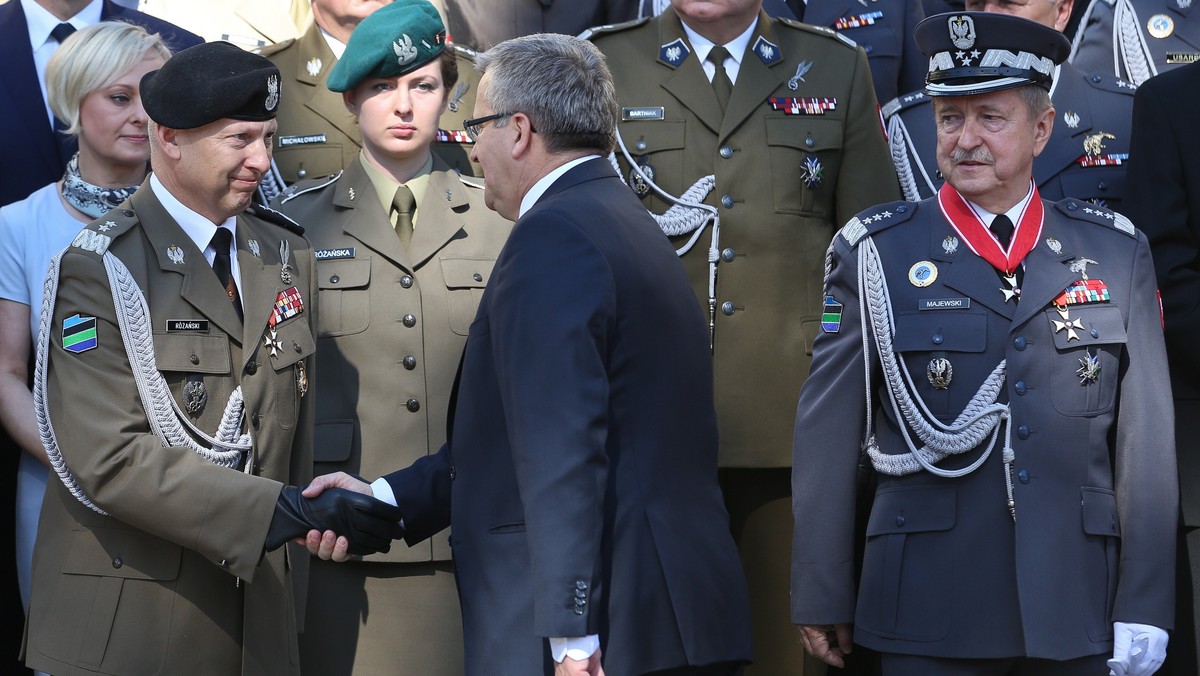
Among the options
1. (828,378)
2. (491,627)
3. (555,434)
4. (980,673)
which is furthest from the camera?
(828,378)

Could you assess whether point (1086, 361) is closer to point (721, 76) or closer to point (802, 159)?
point (802, 159)

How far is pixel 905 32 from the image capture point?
5.91 metres

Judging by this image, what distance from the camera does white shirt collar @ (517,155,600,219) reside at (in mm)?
3471

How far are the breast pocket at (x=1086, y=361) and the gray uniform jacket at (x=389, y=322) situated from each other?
5.37 ft

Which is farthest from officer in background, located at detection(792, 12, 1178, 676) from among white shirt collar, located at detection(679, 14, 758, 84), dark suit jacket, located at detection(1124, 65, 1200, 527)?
white shirt collar, located at detection(679, 14, 758, 84)

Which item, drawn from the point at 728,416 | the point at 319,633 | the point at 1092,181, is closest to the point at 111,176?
the point at 319,633

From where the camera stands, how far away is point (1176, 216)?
457 centimetres

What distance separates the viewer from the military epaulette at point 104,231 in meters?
3.65

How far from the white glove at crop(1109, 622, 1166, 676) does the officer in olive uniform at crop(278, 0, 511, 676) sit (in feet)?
6.06

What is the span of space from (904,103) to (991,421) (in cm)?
194

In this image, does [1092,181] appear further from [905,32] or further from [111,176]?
[111,176]

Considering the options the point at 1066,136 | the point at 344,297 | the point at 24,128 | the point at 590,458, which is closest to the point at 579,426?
the point at 590,458

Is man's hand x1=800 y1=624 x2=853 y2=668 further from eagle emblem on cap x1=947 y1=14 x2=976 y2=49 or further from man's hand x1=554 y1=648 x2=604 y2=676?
eagle emblem on cap x1=947 y1=14 x2=976 y2=49

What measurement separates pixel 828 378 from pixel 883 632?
2.04 ft
